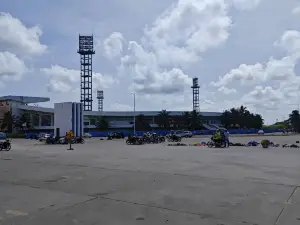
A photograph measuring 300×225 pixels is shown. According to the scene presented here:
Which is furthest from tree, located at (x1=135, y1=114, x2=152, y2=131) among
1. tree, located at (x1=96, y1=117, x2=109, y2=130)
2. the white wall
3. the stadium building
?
the white wall

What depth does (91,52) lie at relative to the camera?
364ft

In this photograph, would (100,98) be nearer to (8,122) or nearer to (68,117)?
(8,122)

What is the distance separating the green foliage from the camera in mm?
126775

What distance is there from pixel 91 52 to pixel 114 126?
84.6 ft

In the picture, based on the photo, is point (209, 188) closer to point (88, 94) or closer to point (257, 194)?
point (257, 194)

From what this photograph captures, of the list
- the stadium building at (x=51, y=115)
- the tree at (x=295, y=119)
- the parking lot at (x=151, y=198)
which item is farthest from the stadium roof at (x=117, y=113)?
the parking lot at (x=151, y=198)

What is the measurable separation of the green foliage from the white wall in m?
77.6

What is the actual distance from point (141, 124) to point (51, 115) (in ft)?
97.0

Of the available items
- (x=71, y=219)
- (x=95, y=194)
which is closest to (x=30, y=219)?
(x=71, y=219)

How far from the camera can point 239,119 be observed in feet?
419

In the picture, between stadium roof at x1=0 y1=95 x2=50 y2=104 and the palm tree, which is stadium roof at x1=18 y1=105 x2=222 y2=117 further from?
stadium roof at x1=0 y1=95 x2=50 y2=104

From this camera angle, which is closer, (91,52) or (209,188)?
(209,188)

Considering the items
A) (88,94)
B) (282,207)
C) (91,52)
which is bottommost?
(282,207)

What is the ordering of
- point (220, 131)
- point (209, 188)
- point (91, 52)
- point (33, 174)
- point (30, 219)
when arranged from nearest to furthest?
point (30, 219)
point (209, 188)
point (33, 174)
point (220, 131)
point (91, 52)
